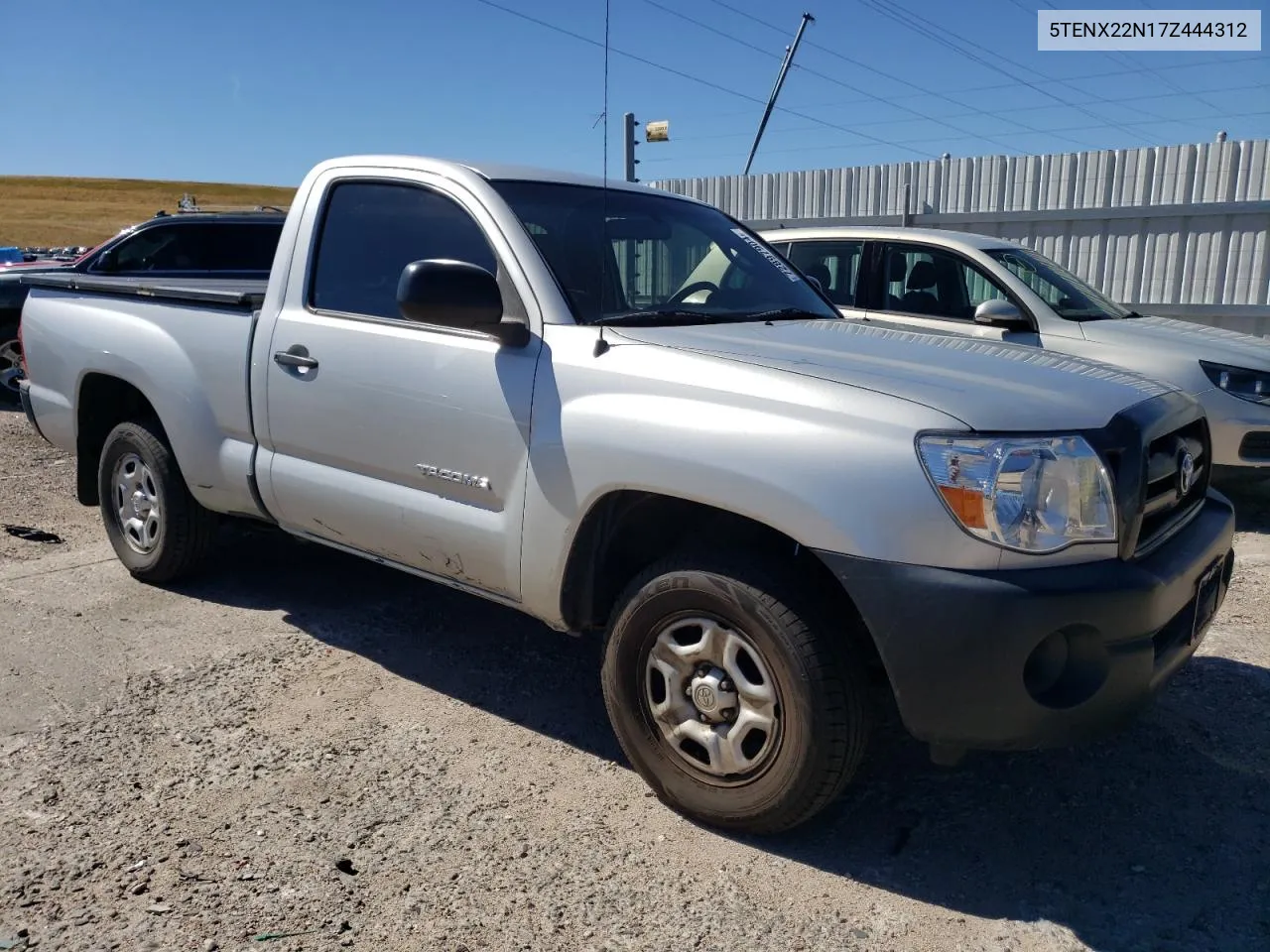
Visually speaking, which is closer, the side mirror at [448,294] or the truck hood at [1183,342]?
the side mirror at [448,294]

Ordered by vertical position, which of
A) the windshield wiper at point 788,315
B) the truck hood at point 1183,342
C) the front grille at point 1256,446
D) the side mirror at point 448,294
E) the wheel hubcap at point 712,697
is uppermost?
the side mirror at point 448,294

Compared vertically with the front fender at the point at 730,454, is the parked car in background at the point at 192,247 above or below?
above

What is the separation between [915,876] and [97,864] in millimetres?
2185

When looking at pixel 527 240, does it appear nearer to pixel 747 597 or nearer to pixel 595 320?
pixel 595 320

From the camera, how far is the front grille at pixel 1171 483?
281cm

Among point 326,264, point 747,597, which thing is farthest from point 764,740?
point 326,264

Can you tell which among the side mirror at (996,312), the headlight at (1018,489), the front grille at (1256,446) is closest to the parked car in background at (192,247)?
the side mirror at (996,312)

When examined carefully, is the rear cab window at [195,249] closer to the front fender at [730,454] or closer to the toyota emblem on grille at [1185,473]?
the front fender at [730,454]

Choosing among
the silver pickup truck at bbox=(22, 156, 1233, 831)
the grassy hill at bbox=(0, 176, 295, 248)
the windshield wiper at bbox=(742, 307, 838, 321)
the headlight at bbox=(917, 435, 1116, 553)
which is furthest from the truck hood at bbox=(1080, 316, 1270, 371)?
the grassy hill at bbox=(0, 176, 295, 248)

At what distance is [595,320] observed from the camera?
3328 mm

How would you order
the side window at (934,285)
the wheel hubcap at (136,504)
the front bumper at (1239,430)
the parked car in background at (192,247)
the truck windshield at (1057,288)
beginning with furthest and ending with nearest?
1. the parked car in background at (192,247)
2. the side window at (934,285)
3. the truck windshield at (1057,288)
4. the front bumper at (1239,430)
5. the wheel hubcap at (136,504)

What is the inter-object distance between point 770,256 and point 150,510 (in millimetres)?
3089

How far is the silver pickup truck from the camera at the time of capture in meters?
2.54

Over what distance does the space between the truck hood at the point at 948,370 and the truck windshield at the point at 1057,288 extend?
380cm
